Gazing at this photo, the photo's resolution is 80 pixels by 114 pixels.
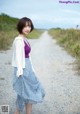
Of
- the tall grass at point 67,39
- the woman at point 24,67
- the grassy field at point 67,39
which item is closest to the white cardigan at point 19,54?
the woman at point 24,67

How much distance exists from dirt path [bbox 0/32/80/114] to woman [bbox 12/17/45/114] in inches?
24.1

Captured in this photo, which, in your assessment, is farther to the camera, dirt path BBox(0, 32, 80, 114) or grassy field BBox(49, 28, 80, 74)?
grassy field BBox(49, 28, 80, 74)

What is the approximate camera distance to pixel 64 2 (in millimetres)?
5277

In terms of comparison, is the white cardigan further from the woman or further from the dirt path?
the dirt path

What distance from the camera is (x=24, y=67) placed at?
Answer: 4555mm

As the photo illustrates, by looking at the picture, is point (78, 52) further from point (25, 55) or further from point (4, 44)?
point (25, 55)

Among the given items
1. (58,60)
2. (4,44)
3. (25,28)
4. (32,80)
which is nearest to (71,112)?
(32,80)

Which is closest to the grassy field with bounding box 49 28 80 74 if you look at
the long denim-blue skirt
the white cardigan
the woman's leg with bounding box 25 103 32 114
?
the woman's leg with bounding box 25 103 32 114

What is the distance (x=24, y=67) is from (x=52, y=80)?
2620 millimetres

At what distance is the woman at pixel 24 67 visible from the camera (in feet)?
14.8

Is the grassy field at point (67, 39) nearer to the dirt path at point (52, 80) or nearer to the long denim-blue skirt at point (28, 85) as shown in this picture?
the dirt path at point (52, 80)

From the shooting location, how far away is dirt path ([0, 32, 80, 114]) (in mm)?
5488

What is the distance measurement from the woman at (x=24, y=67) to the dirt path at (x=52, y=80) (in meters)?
0.61

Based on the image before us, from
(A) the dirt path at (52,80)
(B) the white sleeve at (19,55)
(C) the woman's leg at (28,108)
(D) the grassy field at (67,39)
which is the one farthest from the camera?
(D) the grassy field at (67,39)
